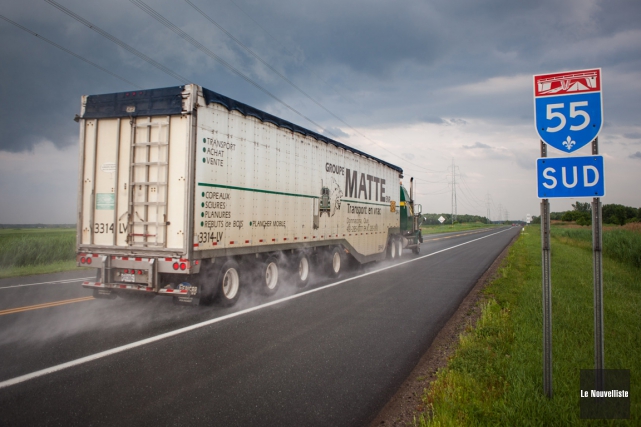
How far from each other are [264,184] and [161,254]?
290 cm

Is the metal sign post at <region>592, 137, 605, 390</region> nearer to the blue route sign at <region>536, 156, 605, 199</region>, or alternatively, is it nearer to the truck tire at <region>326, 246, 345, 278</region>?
the blue route sign at <region>536, 156, 605, 199</region>

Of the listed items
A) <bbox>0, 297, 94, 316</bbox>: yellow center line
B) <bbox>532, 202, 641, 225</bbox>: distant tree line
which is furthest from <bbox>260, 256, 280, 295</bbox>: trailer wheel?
<bbox>532, 202, 641, 225</bbox>: distant tree line

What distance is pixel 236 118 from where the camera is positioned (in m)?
8.57

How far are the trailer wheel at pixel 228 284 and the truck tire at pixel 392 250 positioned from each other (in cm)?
1075

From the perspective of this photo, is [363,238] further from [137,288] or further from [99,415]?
[99,415]

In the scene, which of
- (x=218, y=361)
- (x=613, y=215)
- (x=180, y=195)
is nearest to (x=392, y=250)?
(x=180, y=195)

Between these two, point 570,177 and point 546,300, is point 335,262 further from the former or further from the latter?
point 570,177

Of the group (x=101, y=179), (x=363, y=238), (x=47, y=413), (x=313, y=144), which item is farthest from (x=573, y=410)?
(x=363, y=238)

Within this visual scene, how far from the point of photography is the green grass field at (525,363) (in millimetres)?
3621

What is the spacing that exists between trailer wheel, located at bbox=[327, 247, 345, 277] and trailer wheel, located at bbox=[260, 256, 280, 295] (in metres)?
2.89

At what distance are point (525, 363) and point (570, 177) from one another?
7.81ft

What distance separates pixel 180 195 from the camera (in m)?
7.45

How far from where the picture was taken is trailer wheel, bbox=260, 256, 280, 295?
9.47 meters

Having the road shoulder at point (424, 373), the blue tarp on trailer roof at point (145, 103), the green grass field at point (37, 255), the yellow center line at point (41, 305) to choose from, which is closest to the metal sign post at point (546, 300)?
the road shoulder at point (424, 373)
